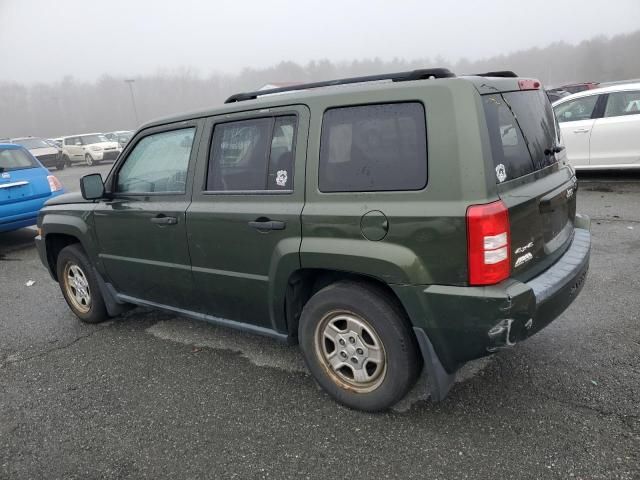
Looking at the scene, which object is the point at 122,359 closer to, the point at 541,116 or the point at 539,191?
the point at 539,191

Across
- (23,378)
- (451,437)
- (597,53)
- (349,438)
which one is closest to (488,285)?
(451,437)

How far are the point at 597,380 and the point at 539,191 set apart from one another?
4.05 feet

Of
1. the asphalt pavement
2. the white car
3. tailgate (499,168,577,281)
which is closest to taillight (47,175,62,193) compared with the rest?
the asphalt pavement

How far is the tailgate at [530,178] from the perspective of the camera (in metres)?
2.41

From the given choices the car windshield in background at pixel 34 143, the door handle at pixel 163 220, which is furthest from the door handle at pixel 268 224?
the car windshield in background at pixel 34 143

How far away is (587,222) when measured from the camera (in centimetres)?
343

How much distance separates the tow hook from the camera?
7.61 ft

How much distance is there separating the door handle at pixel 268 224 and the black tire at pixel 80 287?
6.76ft

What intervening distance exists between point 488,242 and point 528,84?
125cm

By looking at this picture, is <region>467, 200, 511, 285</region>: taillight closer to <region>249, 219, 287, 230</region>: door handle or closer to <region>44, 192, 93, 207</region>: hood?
<region>249, 219, 287, 230</region>: door handle

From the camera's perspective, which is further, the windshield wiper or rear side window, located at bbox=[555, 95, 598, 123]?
rear side window, located at bbox=[555, 95, 598, 123]

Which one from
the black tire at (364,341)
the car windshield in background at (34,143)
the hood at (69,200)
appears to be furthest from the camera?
the car windshield in background at (34,143)

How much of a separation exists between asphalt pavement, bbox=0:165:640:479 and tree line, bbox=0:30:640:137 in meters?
72.9

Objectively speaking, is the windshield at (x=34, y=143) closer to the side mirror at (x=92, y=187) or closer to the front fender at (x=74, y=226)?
the front fender at (x=74, y=226)
